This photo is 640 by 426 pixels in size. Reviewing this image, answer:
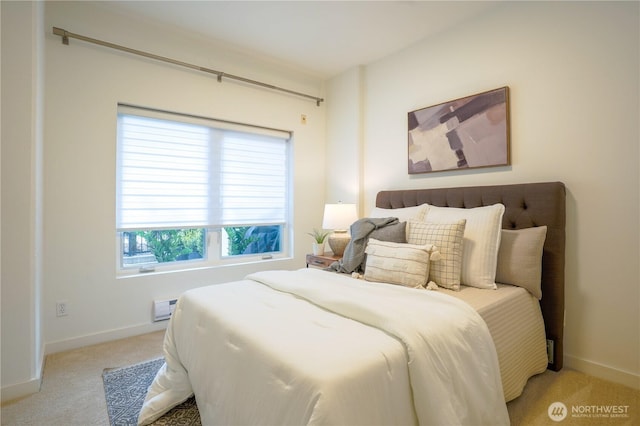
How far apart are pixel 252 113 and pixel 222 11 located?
983 mm

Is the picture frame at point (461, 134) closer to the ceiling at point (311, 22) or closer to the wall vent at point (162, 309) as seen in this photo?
the ceiling at point (311, 22)

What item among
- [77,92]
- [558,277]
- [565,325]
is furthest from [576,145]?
[77,92]

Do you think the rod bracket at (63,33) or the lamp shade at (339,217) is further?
the lamp shade at (339,217)

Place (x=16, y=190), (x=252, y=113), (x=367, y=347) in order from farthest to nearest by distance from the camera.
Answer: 1. (x=252, y=113)
2. (x=16, y=190)
3. (x=367, y=347)

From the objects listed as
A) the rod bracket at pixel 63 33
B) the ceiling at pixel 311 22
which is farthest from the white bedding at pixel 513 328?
the rod bracket at pixel 63 33

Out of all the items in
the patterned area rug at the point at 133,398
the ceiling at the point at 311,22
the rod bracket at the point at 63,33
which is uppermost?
the ceiling at the point at 311,22

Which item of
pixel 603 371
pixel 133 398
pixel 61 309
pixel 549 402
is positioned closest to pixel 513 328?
pixel 549 402

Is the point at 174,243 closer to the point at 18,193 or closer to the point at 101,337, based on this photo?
the point at 101,337

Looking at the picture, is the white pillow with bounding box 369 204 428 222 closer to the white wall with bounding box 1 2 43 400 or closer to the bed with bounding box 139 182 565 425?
the bed with bounding box 139 182 565 425

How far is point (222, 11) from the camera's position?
2547 mm

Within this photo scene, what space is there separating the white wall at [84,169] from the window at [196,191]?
0.15m

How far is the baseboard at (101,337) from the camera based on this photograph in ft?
7.84

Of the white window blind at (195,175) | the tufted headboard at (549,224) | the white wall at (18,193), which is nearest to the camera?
the white wall at (18,193)

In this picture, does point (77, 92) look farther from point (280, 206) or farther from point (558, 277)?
point (558, 277)
